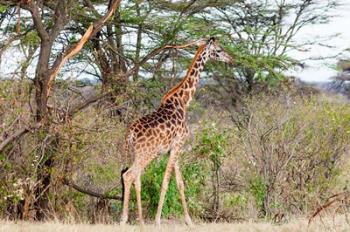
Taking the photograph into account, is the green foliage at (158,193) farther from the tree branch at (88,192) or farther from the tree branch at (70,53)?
the tree branch at (70,53)

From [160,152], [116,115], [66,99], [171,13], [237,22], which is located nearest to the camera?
[160,152]

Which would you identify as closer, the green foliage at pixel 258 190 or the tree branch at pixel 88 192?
the tree branch at pixel 88 192

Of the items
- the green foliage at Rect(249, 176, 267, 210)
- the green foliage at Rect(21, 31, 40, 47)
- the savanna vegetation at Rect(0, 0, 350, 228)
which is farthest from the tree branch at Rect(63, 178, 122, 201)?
the green foliage at Rect(21, 31, 40, 47)

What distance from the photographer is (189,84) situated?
10.1 metres

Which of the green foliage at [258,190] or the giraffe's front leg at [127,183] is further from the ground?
the giraffe's front leg at [127,183]

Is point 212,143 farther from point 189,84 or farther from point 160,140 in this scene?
point 160,140

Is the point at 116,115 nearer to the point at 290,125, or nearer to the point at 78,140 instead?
the point at 78,140

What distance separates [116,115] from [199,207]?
1930 mm

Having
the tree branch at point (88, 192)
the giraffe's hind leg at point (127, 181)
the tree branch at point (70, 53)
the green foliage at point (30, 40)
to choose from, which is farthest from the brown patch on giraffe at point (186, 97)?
the green foliage at point (30, 40)

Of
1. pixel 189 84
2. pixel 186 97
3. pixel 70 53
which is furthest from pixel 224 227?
pixel 70 53

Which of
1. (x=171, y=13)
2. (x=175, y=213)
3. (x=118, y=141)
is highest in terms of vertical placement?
(x=171, y=13)

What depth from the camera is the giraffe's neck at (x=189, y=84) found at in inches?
393

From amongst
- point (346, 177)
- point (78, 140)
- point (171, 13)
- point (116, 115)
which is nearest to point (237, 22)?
point (171, 13)

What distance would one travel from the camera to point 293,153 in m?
11.6
